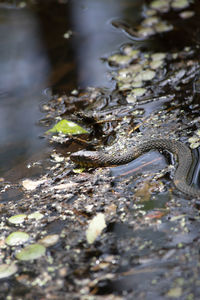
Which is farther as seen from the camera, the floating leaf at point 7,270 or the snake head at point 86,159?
the snake head at point 86,159

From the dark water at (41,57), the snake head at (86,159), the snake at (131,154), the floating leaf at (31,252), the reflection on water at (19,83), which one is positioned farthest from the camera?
the dark water at (41,57)

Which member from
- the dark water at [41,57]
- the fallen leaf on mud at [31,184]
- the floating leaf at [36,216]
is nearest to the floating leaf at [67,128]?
the dark water at [41,57]

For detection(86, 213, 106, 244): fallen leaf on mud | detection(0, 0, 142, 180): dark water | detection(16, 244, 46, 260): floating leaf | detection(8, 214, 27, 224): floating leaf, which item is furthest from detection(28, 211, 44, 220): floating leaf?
detection(0, 0, 142, 180): dark water

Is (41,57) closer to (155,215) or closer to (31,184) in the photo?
(31,184)

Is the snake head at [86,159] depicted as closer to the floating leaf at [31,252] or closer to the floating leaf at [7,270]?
the floating leaf at [31,252]

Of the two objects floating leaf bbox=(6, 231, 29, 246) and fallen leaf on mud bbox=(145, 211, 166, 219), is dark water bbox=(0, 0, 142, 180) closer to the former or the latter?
floating leaf bbox=(6, 231, 29, 246)

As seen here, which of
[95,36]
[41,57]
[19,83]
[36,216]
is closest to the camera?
[36,216]

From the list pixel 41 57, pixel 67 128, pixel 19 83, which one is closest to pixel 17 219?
pixel 67 128
